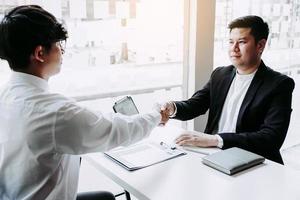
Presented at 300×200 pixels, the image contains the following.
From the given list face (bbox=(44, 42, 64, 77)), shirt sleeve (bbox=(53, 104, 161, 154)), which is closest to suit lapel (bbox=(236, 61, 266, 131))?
shirt sleeve (bbox=(53, 104, 161, 154))

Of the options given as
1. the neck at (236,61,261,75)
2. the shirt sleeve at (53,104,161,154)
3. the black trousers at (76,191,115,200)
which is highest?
the neck at (236,61,261,75)

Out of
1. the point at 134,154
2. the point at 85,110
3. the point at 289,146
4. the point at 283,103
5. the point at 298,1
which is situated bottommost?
the point at 289,146

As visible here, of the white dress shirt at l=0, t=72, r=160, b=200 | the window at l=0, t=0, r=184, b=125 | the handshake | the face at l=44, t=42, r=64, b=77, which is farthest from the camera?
the window at l=0, t=0, r=184, b=125

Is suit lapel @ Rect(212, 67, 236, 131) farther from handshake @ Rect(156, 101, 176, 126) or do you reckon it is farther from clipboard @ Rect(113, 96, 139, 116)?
clipboard @ Rect(113, 96, 139, 116)

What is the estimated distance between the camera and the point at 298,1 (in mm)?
→ 3518

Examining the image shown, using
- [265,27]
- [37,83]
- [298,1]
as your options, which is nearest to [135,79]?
[265,27]

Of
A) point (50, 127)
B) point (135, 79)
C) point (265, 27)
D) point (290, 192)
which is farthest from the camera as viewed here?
point (135, 79)

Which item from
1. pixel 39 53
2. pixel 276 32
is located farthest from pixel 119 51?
pixel 276 32

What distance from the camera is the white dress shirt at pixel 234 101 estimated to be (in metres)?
1.94

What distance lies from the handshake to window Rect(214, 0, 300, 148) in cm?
106

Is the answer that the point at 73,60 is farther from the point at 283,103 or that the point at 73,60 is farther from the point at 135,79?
the point at 283,103

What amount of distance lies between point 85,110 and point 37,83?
198 millimetres

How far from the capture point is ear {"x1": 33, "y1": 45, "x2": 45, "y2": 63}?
1.08 meters

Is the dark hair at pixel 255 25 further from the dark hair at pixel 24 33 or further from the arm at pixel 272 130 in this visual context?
the dark hair at pixel 24 33
